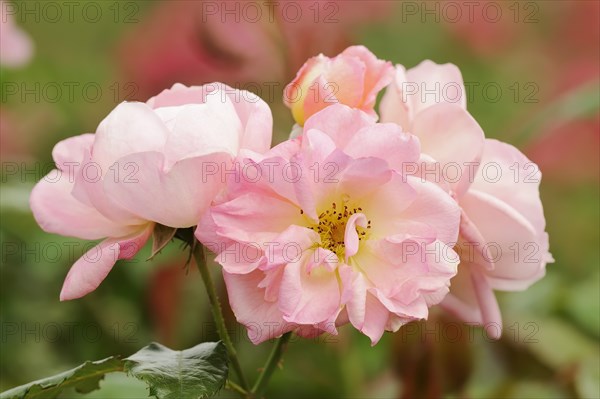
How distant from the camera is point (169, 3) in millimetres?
1213

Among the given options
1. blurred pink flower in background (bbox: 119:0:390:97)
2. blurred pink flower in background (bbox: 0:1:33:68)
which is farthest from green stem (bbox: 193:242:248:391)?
blurred pink flower in background (bbox: 0:1:33:68)

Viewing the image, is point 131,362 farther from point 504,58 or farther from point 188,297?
point 504,58

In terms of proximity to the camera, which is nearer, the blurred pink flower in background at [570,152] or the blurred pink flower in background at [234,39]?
the blurred pink flower in background at [234,39]

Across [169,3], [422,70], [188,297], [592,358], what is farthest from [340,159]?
[169,3]

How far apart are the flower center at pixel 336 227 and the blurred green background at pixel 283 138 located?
329 millimetres

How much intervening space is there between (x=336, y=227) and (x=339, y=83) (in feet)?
0.25

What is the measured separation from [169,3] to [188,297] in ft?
1.30

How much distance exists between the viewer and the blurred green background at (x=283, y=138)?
90 centimetres

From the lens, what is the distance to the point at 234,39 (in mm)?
1009

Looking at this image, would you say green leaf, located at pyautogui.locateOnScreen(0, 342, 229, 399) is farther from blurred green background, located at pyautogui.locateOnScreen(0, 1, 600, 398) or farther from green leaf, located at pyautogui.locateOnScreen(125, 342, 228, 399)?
blurred green background, located at pyautogui.locateOnScreen(0, 1, 600, 398)

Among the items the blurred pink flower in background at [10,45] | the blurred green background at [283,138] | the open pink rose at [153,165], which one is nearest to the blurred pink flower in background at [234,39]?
the blurred green background at [283,138]

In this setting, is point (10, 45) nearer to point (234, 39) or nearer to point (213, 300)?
point (234, 39)

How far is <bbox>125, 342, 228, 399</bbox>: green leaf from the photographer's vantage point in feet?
1.51

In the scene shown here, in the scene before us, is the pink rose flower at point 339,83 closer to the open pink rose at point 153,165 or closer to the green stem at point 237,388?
the open pink rose at point 153,165
